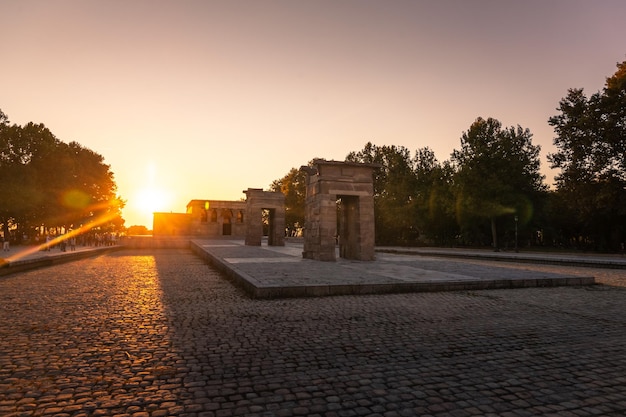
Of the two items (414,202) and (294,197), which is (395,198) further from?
(294,197)

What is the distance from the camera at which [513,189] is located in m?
34.2

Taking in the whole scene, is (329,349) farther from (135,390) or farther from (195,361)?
(135,390)

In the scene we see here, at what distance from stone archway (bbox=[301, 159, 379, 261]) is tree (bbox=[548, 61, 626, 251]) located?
60.8ft

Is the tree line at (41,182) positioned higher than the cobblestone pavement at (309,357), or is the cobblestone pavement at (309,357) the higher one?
the tree line at (41,182)

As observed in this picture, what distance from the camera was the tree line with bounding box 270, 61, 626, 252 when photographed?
26812mm

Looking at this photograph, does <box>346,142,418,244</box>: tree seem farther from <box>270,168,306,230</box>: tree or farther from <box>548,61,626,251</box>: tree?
<box>548,61,626,251</box>: tree

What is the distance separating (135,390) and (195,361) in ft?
2.79

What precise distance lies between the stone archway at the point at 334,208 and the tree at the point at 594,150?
1854 cm

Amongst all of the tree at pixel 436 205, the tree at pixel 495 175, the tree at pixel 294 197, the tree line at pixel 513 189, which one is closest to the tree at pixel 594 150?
the tree line at pixel 513 189

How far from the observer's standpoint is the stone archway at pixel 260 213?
96.7 feet

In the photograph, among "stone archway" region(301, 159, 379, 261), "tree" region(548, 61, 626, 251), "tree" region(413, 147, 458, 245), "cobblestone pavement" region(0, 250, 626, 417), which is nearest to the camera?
"cobblestone pavement" region(0, 250, 626, 417)

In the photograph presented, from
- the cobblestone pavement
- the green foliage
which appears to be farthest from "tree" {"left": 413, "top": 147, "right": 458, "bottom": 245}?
the cobblestone pavement

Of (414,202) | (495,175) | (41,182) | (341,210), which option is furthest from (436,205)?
(41,182)

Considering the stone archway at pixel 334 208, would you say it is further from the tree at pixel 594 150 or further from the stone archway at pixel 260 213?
the tree at pixel 594 150
